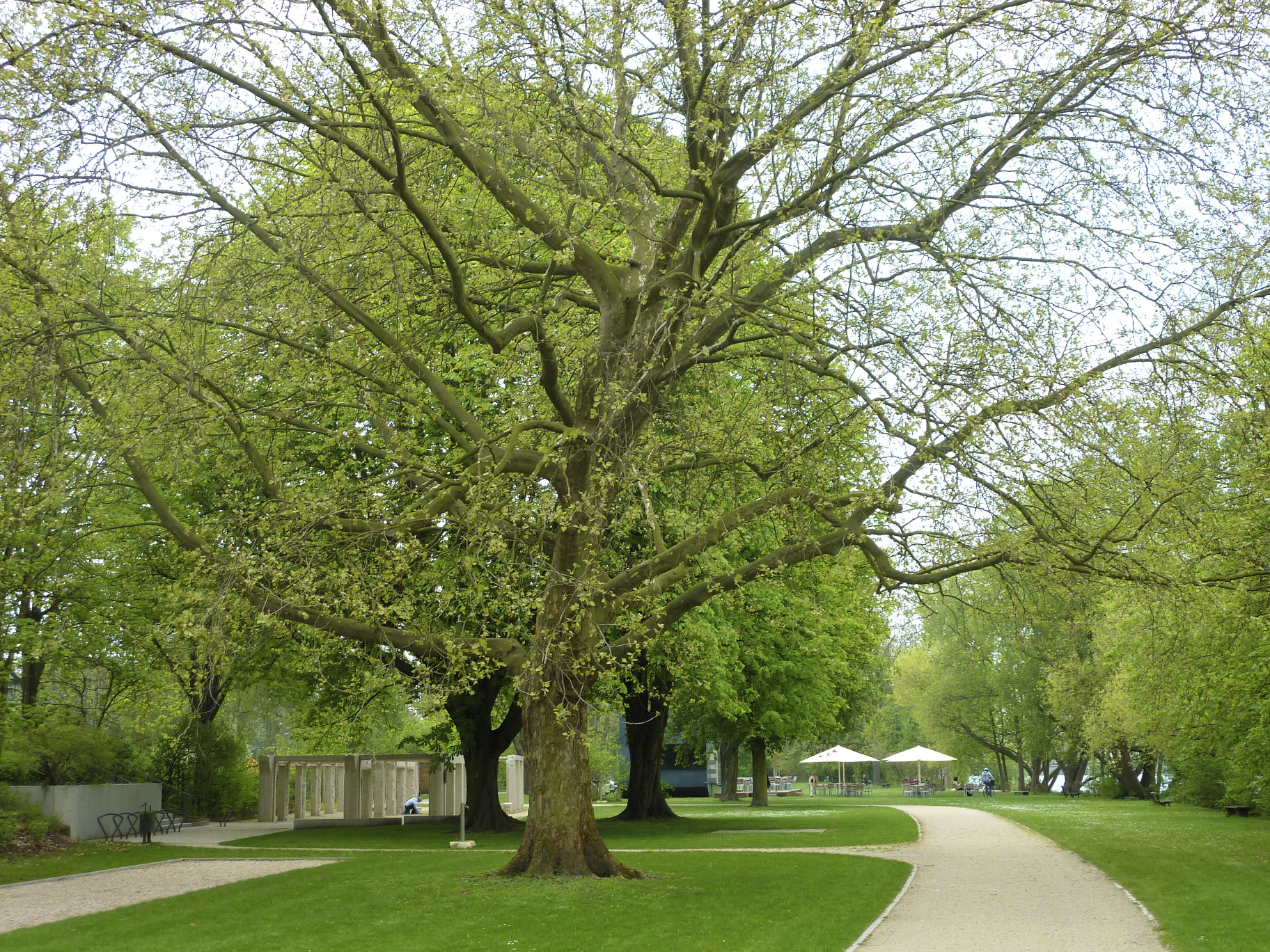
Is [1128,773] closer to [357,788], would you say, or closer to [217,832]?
[357,788]

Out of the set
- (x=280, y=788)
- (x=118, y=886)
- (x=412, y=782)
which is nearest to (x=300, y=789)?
(x=280, y=788)

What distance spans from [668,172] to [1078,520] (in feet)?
22.6

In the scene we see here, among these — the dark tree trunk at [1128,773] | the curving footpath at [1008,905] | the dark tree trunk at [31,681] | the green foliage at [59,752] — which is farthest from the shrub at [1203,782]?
the dark tree trunk at [31,681]

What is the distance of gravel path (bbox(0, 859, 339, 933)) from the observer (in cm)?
1341

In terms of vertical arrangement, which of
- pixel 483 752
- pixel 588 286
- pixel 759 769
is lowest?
pixel 759 769

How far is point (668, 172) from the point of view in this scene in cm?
1461

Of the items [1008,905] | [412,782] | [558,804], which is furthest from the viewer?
[412,782]

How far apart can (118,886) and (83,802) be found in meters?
8.37

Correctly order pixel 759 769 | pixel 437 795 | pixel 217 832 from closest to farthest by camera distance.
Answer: pixel 217 832
pixel 437 795
pixel 759 769

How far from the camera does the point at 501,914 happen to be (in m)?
12.1

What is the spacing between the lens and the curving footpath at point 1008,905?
10328 millimetres

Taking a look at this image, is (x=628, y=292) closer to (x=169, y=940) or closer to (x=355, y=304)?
(x=355, y=304)

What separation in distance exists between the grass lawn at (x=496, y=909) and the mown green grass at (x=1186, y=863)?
122 inches

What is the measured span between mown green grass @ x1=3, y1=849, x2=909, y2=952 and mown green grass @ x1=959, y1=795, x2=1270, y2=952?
122 inches
